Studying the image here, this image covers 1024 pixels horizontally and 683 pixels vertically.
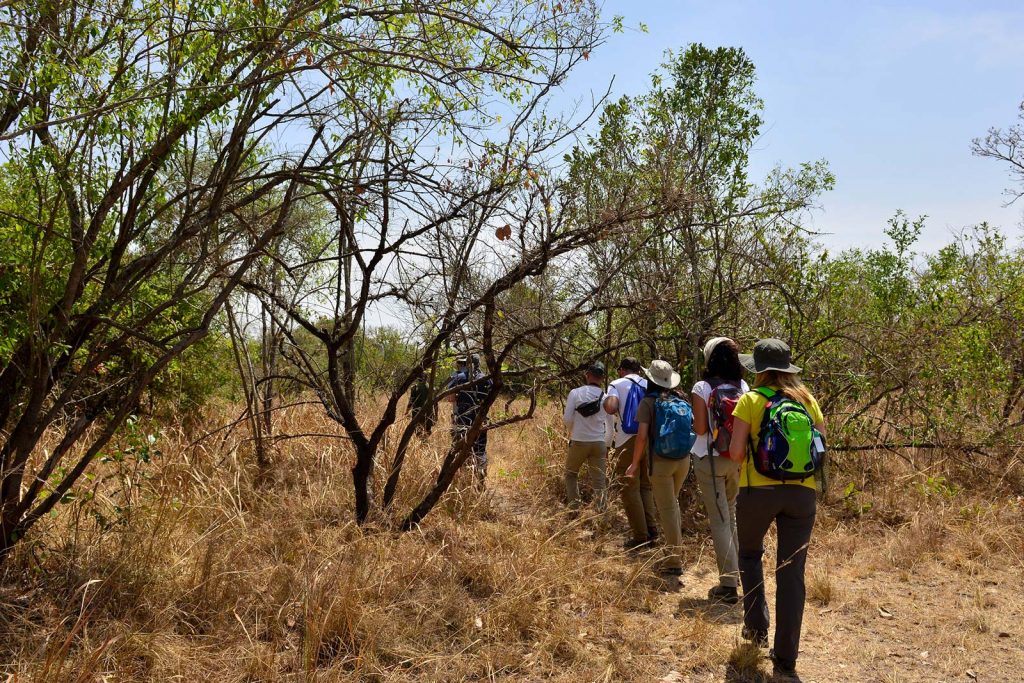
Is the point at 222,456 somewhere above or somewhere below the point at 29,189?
below

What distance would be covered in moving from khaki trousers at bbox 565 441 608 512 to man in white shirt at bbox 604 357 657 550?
0.14 meters

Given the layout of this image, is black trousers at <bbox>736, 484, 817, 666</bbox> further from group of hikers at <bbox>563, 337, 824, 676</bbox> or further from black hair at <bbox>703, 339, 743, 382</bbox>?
black hair at <bbox>703, 339, 743, 382</bbox>

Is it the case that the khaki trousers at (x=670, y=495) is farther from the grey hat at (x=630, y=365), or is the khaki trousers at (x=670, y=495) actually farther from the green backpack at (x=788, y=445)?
the green backpack at (x=788, y=445)

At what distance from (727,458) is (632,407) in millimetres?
1625

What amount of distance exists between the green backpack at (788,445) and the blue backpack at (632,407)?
2.93 m

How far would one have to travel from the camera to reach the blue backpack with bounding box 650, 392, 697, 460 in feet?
20.2

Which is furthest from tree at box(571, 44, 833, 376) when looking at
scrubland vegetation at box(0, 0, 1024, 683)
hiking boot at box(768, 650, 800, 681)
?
hiking boot at box(768, 650, 800, 681)

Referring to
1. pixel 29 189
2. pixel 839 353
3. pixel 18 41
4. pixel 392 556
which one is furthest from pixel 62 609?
pixel 839 353

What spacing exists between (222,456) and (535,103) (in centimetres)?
422

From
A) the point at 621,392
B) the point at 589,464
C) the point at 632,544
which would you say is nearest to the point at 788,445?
the point at 621,392

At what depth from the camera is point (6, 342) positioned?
557 cm

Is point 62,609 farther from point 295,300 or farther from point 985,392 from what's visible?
point 985,392

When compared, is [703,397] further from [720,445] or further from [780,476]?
[780,476]

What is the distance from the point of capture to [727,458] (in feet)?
18.7
